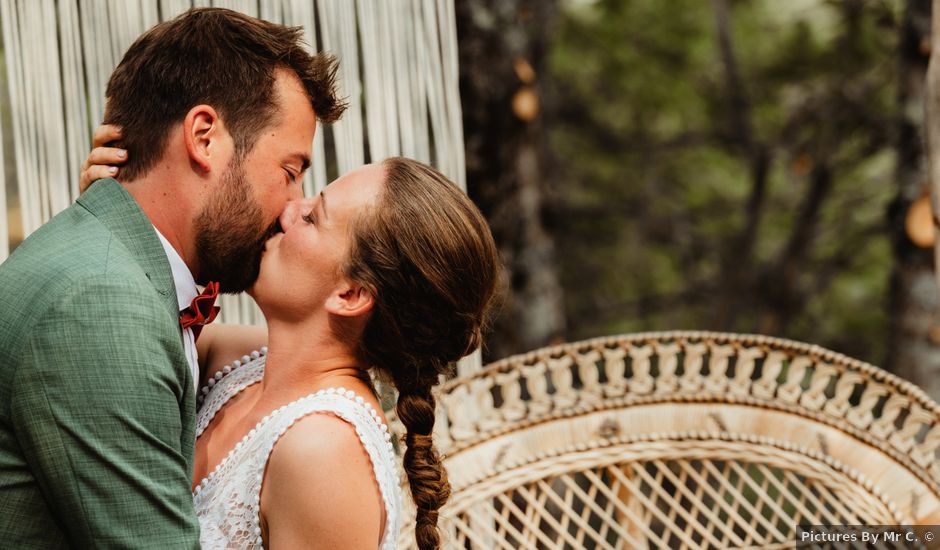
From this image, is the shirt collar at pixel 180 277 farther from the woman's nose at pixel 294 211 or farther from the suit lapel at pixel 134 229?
the woman's nose at pixel 294 211

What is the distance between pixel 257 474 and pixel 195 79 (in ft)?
2.45

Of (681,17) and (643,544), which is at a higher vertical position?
(681,17)

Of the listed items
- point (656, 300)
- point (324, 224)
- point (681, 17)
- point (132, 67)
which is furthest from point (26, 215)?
point (681, 17)

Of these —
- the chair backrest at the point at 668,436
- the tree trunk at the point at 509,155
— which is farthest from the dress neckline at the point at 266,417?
the tree trunk at the point at 509,155

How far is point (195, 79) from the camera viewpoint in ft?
5.98

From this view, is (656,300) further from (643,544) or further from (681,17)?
(643,544)

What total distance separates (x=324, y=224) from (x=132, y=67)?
492mm

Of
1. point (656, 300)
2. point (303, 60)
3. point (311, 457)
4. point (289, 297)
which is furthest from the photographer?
point (656, 300)

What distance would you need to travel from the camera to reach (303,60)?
194 cm

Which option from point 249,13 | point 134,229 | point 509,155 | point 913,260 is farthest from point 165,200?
point 913,260

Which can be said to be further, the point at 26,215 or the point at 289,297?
the point at 26,215

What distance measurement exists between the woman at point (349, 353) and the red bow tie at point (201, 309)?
10cm

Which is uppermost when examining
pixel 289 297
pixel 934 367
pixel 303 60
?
pixel 303 60

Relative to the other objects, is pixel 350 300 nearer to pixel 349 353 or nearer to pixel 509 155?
pixel 349 353
